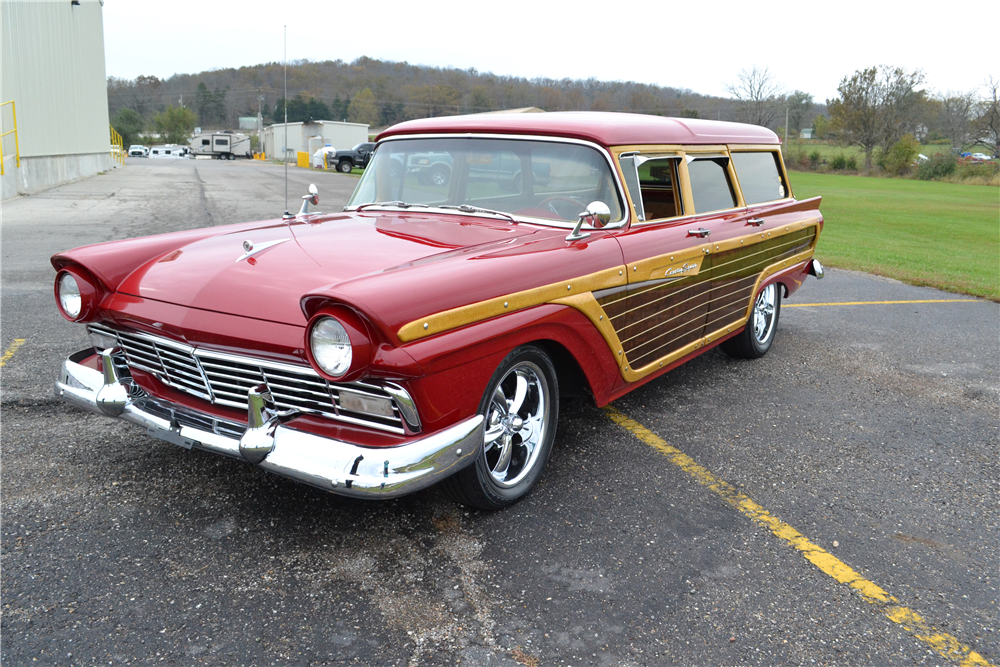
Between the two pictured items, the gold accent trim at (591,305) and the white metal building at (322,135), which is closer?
the gold accent trim at (591,305)

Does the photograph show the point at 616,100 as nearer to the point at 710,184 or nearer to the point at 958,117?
the point at 710,184

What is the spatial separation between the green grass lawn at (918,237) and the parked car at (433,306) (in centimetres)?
646

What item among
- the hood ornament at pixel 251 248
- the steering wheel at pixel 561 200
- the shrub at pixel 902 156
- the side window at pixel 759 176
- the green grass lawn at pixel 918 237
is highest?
the shrub at pixel 902 156

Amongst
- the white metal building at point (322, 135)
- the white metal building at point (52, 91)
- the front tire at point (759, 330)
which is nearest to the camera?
the front tire at point (759, 330)

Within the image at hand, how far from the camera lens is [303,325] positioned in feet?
8.55

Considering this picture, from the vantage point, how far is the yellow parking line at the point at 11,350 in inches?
187

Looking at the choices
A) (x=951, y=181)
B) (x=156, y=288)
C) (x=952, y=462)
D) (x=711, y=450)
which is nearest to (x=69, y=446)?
(x=156, y=288)

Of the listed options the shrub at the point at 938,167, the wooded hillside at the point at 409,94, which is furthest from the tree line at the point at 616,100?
the shrub at the point at 938,167

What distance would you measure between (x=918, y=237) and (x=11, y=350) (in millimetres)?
15737

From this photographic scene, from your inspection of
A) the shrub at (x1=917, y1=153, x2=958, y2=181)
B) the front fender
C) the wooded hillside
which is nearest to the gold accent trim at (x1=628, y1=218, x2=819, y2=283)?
the front fender

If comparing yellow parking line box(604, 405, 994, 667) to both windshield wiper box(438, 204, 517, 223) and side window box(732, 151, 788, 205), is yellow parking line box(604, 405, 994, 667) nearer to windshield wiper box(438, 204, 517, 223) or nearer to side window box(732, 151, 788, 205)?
windshield wiper box(438, 204, 517, 223)

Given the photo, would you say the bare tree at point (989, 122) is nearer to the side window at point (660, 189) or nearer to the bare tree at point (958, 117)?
the bare tree at point (958, 117)

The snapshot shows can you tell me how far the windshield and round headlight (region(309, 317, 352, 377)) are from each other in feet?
5.09

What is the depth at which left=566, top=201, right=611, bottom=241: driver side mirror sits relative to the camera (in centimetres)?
341
